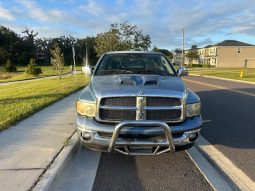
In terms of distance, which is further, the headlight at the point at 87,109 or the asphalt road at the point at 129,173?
the headlight at the point at 87,109

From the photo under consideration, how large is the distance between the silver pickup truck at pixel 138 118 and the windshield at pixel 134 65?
1.31 m

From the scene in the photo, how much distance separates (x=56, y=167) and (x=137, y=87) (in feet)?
5.33

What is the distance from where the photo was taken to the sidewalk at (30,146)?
14.0 ft

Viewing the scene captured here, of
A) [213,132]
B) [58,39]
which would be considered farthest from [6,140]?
[58,39]

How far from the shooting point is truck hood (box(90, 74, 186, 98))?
482 cm

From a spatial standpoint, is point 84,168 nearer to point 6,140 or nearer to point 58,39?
point 6,140

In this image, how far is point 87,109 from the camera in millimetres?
4973

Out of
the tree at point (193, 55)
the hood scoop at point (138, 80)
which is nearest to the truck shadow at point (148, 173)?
the hood scoop at point (138, 80)

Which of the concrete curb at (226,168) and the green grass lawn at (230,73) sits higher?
the concrete curb at (226,168)

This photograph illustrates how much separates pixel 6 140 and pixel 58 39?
10352 cm

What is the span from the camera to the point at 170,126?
15.8ft

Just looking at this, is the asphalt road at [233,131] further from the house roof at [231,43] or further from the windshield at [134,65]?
the house roof at [231,43]

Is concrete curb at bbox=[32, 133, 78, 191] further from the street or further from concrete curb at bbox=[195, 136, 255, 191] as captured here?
concrete curb at bbox=[195, 136, 255, 191]

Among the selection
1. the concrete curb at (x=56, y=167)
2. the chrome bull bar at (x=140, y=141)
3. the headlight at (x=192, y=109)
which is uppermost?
the headlight at (x=192, y=109)
